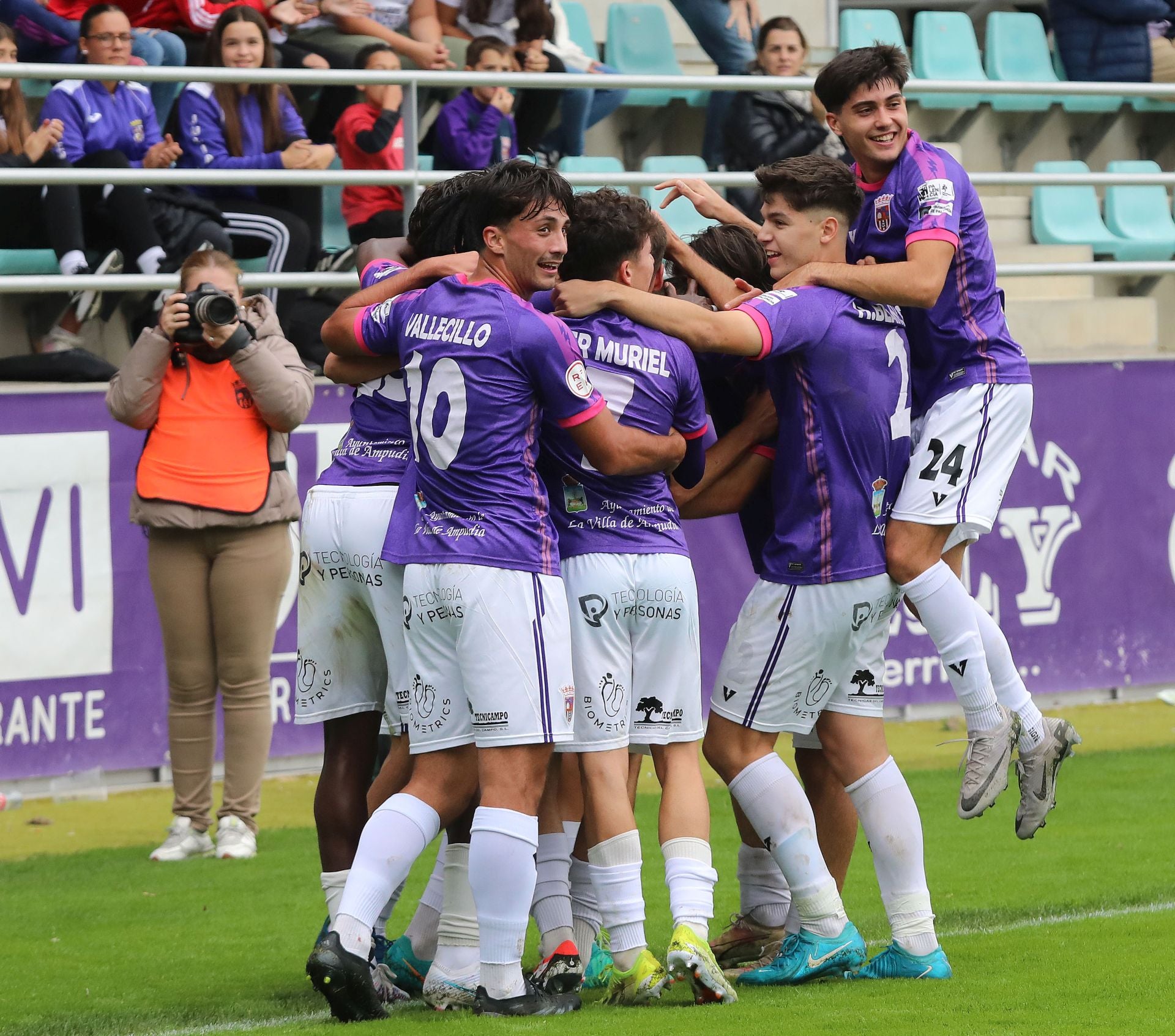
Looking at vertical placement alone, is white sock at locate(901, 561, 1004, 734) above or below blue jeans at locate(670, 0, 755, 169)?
below

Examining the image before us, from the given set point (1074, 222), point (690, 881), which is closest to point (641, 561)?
point (690, 881)

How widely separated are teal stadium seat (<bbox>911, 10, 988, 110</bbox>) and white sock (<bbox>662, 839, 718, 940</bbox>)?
28.5 feet

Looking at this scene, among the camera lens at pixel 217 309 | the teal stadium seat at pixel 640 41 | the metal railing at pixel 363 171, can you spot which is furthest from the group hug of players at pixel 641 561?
the teal stadium seat at pixel 640 41

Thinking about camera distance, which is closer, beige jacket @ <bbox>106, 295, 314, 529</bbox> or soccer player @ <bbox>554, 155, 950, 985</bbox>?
soccer player @ <bbox>554, 155, 950, 985</bbox>

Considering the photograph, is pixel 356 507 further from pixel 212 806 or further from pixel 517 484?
pixel 212 806

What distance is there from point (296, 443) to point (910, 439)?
3776mm

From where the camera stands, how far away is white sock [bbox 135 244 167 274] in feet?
26.9

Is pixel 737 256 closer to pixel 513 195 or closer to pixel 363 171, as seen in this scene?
pixel 513 195

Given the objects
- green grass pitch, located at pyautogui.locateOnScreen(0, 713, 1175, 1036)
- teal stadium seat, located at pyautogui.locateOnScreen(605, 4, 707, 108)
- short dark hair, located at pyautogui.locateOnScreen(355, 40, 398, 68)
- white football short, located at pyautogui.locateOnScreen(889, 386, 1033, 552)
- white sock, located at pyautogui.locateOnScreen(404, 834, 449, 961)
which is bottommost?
green grass pitch, located at pyautogui.locateOnScreen(0, 713, 1175, 1036)

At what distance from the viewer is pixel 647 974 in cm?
442

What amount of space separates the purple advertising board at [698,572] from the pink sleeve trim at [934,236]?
3860 mm

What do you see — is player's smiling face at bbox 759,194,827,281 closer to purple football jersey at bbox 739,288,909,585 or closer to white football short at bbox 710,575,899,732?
purple football jersey at bbox 739,288,909,585

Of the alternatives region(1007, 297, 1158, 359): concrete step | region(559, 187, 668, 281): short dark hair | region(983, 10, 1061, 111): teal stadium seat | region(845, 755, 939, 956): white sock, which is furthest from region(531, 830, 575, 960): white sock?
region(983, 10, 1061, 111): teal stadium seat

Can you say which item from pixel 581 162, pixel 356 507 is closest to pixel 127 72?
pixel 581 162
